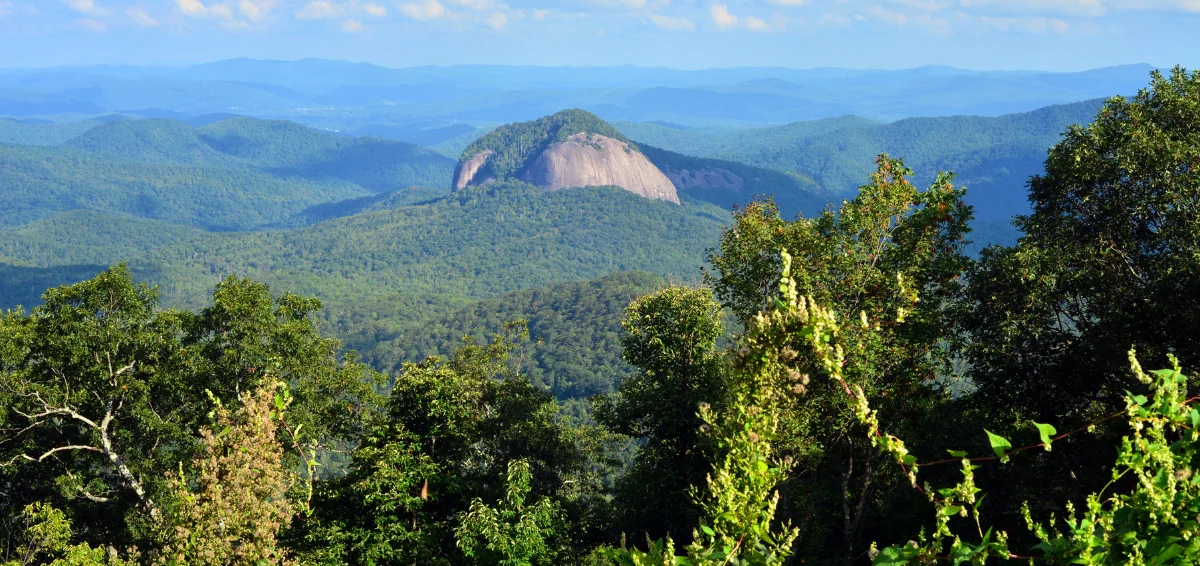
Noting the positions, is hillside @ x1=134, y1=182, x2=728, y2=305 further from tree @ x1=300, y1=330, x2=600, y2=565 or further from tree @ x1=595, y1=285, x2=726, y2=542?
tree @ x1=595, y1=285, x2=726, y2=542

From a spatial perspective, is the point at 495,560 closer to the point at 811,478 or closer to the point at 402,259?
the point at 811,478

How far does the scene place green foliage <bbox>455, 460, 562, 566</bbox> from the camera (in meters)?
12.8

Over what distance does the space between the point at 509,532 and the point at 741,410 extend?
31.7ft

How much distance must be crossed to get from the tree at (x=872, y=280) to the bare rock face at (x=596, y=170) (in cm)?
16607

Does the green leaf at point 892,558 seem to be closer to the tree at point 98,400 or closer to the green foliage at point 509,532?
the green foliage at point 509,532

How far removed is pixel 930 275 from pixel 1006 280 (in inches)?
A: 49.2

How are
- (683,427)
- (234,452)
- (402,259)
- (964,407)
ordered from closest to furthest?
1. (234,452)
2. (964,407)
3. (683,427)
4. (402,259)

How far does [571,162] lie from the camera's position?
184 metres

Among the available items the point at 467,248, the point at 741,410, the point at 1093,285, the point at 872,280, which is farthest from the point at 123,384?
the point at 467,248

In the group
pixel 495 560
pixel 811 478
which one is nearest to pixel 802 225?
pixel 811 478

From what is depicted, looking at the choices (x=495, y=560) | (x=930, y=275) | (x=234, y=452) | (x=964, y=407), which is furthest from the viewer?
(x=964, y=407)

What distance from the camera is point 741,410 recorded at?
4453mm

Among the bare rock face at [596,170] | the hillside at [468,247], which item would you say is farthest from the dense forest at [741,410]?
the bare rock face at [596,170]

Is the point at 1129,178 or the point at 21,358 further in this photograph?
the point at 21,358
